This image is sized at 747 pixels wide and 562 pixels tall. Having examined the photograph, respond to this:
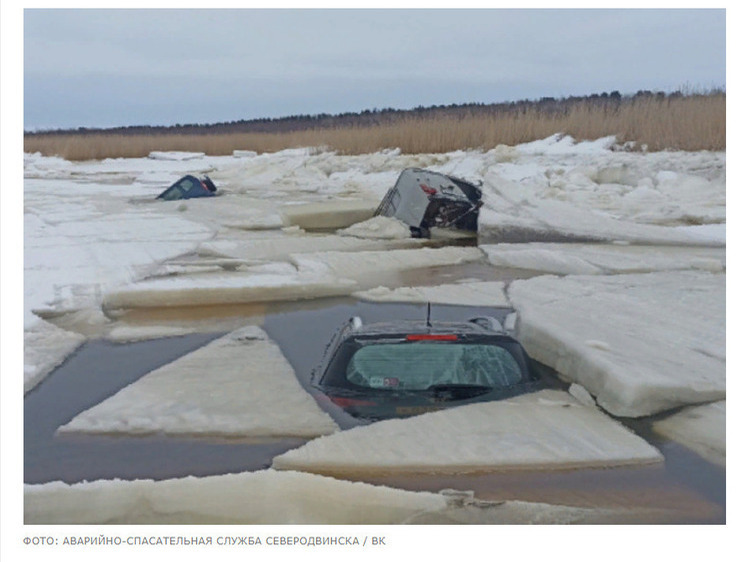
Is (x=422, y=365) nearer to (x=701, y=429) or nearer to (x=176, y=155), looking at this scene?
(x=701, y=429)

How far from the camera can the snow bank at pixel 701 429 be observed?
4438mm

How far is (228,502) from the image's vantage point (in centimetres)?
375

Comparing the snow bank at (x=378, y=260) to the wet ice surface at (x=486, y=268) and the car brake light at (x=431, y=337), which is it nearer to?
the wet ice surface at (x=486, y=268)

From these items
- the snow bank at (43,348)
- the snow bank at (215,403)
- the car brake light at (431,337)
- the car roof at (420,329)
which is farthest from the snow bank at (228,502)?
the snow bank at (43,348)

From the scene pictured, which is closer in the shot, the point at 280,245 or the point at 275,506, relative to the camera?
the point at 275,506

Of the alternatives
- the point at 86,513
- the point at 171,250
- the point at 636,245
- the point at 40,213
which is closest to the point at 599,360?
the point at 86,513

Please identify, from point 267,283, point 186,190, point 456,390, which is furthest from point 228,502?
point 186,190

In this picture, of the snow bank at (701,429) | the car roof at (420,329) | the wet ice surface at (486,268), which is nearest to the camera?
the snow bank at (701,429)

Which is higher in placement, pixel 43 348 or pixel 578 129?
pixel 578 129

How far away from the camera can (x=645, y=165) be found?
18484 millimetres

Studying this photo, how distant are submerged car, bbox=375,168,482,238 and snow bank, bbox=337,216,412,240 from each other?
20 cm

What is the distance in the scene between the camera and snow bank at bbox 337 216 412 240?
12984 mm

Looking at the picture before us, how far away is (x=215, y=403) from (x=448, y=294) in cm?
387

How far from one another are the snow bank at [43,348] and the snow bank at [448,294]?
120 inches
